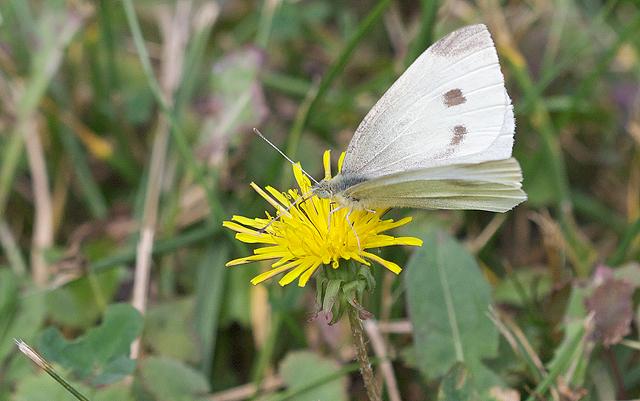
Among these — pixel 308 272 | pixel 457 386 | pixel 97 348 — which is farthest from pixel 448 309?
pixel 97 348

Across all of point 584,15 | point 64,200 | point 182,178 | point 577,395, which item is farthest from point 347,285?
point 584,15

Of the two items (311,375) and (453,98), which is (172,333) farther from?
(453,98)

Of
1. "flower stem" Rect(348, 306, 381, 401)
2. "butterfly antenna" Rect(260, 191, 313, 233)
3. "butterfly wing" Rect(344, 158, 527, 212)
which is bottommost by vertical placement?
"flower stem" Rect(348, 306, 381, 401)

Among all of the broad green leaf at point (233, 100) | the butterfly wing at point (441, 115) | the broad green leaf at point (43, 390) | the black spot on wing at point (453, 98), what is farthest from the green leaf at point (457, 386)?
the broad green leaf at point (233, 100)

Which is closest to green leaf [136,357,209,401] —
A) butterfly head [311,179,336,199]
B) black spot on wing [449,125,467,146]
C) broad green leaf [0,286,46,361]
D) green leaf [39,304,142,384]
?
green leaf [39,304,142,384]

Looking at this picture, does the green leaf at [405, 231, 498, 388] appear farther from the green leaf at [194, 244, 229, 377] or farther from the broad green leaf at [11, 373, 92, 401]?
the broad green leaf at [11, 373, 92, 401]

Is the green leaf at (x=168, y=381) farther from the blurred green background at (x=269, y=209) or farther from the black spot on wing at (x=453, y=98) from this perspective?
the black spot on wing at (x=453, y=98)
